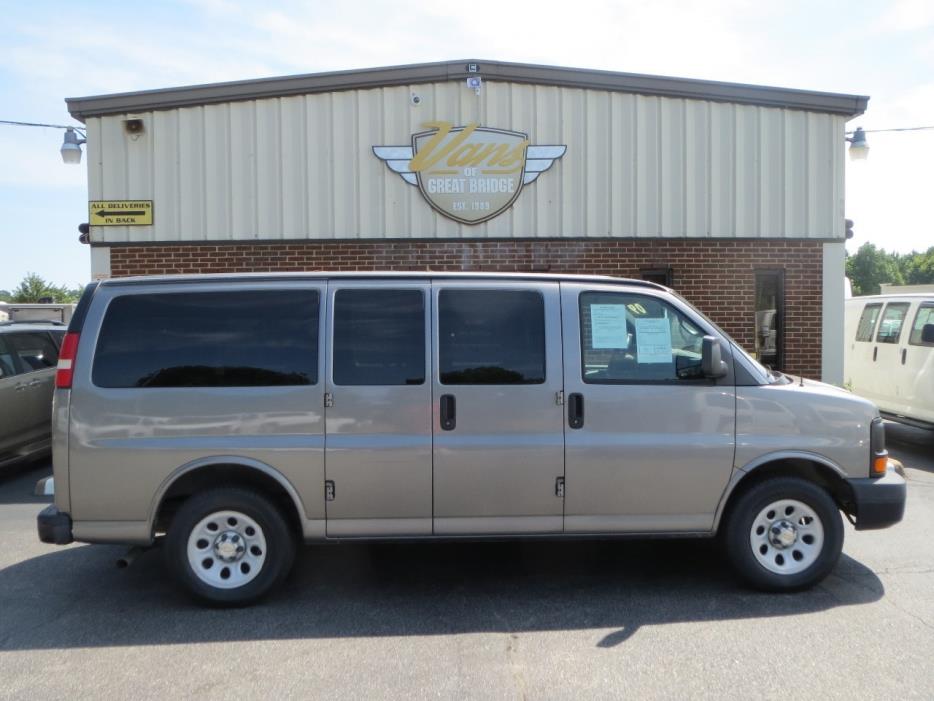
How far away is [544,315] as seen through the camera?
5309mm

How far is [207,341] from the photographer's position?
5.16m

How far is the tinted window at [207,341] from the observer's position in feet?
16.8

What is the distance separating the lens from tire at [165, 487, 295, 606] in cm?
504

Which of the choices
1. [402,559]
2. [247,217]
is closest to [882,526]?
[402,559]

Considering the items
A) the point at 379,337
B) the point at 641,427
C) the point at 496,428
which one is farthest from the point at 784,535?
the point at 379,337

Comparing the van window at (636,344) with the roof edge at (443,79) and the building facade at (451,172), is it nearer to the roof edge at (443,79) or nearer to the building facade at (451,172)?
the building facade at (451,172)

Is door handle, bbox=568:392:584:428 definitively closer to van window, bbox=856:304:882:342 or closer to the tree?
van window, bbox=856:304:882:342

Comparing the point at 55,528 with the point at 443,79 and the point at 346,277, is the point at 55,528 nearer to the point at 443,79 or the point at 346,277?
the point at 346,277

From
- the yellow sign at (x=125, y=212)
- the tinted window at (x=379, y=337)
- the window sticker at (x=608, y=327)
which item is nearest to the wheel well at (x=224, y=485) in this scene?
the tinted window at (x=379, y=337)

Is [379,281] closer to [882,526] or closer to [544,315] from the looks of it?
[544,315]

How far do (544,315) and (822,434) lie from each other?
187 cm

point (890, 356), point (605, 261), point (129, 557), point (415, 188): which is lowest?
Result: point (129, 557)

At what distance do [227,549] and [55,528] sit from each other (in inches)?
39.6

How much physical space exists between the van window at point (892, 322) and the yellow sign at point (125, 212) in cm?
987
